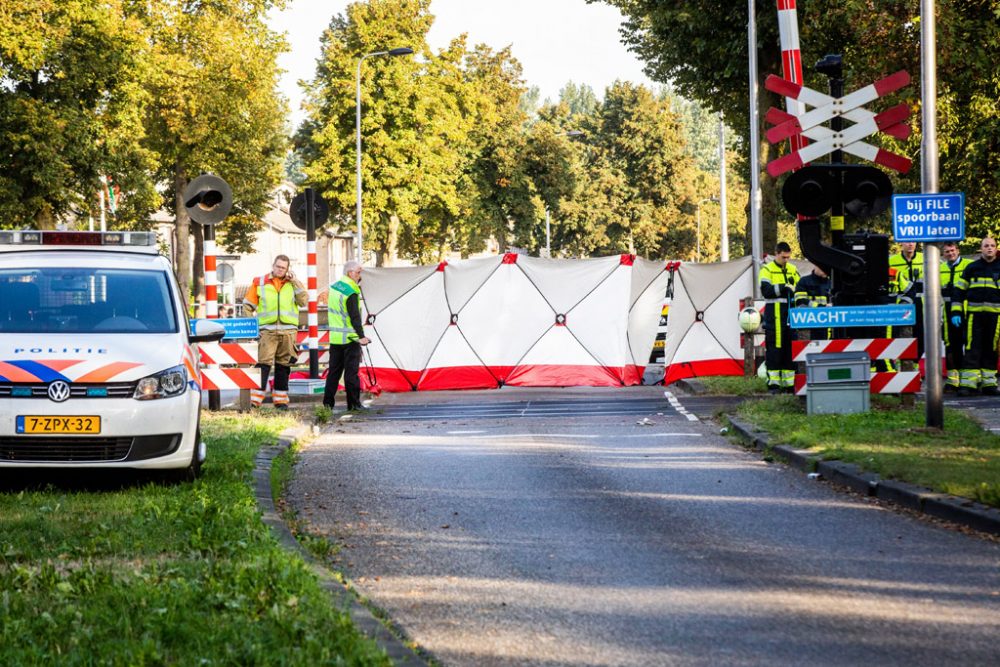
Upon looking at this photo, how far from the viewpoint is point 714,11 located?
2994 cm

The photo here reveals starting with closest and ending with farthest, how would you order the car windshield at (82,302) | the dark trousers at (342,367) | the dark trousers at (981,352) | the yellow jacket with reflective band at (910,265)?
the car windshield at (82,302) < the dark trousers at (342,367) < the dark trousers at (981,352) < the yellow jacket with reflective band at (910,265)

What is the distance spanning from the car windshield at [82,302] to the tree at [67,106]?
27356 millimetres

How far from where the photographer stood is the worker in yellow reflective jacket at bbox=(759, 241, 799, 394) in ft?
59.4

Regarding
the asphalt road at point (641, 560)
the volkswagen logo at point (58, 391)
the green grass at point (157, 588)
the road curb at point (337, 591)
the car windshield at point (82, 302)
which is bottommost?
the asphalt road at point (641, 560)

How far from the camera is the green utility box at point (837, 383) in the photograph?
15203mm

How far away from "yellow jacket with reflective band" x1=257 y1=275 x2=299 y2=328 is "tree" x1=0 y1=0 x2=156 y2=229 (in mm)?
20813

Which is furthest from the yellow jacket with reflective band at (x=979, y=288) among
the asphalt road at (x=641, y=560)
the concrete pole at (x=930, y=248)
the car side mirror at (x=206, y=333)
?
the car side mirror at (x=206, y=333)

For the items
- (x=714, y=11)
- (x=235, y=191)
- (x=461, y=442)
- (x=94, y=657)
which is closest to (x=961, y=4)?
(x=714, y=11)

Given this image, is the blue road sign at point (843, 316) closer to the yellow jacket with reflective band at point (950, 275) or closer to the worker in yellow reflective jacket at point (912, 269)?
the worker in yellow reflective jacket at point (912, 269)

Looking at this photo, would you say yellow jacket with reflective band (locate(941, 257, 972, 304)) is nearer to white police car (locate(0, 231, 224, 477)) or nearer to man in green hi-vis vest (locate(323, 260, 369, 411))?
man in green hi-vis vest (locate(323, 260, 369, 411))

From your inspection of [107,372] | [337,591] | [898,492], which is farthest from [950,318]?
[337,591]

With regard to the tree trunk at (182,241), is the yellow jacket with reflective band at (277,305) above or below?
below

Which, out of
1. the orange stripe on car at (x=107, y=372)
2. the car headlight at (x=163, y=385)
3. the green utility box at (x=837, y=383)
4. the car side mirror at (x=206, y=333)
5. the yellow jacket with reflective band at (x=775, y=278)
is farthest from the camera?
the yellow jacket with reflective band at (x=775, y=278)

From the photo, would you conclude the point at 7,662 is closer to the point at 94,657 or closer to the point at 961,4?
the point at 94,657
